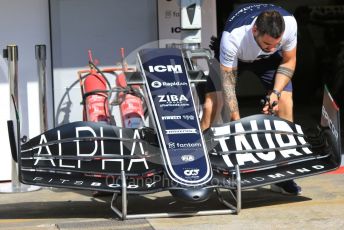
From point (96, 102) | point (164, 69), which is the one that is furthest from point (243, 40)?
point (96, 102)

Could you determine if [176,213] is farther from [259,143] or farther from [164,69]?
[164,69]

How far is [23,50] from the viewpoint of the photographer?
8461 millimetres

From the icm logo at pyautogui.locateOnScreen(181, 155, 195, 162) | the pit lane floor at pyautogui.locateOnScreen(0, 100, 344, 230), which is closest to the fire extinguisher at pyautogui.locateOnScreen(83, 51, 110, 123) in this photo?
the pit lane floor at pyautogui.locateOnScreen(0, 100, 344, 230)

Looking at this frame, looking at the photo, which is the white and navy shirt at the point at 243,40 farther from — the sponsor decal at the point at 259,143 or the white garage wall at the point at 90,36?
the white garage wall at the point at 90,36

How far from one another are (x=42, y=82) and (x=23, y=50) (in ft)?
1.85

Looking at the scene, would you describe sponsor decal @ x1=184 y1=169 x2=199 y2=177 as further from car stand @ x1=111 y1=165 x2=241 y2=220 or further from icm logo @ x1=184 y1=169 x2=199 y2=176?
car stand @ x1=111 y1=165 x2=241 y2=220

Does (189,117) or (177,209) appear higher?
(189,117)

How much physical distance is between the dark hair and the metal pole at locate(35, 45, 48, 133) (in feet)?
7.61

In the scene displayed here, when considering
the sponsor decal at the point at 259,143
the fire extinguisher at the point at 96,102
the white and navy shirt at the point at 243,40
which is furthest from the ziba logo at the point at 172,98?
the fire extinguisher at the point at 96,102

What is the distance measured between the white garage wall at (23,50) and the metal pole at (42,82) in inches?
15.4

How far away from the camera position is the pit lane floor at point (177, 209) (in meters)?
6.33

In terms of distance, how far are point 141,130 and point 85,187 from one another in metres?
0.78

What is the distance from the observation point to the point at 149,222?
645cm

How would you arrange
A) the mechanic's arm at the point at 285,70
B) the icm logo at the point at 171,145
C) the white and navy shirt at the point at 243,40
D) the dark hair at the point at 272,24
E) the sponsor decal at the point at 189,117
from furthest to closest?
the mechanic's arm at the point at 285,70, the white and navy shirt at the point at 243,40, the dark hair at the point at 272,24, the sponsor decal at the point at 189,117, the icm logo at the point at 171,145
